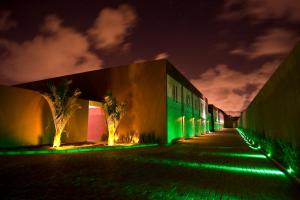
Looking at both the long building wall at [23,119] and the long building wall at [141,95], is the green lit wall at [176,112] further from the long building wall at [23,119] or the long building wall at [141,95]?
the long building wall at [23,119]

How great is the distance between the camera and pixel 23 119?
11633mm

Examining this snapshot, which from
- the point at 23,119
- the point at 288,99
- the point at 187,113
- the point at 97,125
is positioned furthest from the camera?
the point at 187,113

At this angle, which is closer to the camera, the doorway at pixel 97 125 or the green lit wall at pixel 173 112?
the green lit wall at pixel 173 112

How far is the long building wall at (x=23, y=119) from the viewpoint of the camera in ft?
35.5

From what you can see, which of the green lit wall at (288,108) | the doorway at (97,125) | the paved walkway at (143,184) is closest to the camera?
the paved walkway at (143,184)

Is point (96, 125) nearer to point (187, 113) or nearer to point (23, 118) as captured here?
point (23, 118)

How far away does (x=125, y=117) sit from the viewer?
55.7 feet

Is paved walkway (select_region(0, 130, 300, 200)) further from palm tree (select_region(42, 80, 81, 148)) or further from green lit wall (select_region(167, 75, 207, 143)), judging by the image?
green lit wall (select_region(167, 75, 207, 143))

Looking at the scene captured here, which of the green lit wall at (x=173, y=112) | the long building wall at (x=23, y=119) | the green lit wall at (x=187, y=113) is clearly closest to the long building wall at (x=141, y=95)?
the green lit wall at (x=173, y=112)

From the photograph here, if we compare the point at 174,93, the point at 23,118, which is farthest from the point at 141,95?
the point at 23,118

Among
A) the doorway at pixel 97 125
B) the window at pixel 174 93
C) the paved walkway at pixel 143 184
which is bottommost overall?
the paved walkway at pixel 143 184

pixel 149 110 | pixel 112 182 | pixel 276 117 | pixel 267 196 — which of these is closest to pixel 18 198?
pixel 112 182

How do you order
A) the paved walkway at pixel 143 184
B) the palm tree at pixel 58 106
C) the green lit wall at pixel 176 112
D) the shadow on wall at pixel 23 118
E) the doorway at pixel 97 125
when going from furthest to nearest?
the doorway at pixel 97 125 → the green lit wall at pixel 176 112 → the palm tree at pixel 58 106 → the shadow on wall at pixel 23 118 → the paved walkway at pixel 143 184

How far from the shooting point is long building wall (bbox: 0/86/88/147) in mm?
10812
